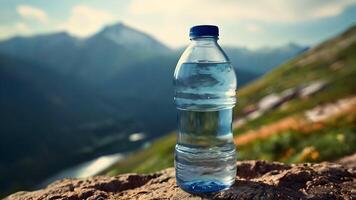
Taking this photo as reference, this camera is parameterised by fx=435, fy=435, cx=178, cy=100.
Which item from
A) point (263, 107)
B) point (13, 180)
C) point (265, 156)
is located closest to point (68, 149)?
point (13, 180)

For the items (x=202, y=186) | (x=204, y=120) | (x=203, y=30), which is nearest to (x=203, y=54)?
(x=203, y=30)

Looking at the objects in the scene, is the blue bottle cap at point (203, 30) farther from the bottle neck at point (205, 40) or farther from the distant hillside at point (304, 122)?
the distant hillside at point (304, 122)

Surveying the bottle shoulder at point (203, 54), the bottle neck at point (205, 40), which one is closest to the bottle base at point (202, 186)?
the bottle shoulder at point (203, 54)

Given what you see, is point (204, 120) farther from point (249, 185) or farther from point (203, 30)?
point (203, 30)

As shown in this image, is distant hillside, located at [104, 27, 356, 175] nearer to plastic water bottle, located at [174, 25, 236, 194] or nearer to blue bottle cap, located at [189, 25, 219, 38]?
plastic water bottle, located at [174, 25, 236, 194]

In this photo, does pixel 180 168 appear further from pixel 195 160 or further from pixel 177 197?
pixel 177 197

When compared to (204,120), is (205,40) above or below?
above
